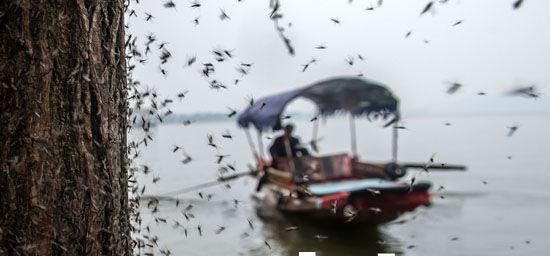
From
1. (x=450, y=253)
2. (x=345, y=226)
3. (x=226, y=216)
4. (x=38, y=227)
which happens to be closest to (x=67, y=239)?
(x=38, y=227)

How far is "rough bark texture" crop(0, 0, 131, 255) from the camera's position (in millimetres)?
1751

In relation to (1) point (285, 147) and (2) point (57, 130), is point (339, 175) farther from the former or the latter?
(2) point (57, 130)

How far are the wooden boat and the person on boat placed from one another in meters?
0.18

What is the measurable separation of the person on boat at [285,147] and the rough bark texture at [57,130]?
38.7ft

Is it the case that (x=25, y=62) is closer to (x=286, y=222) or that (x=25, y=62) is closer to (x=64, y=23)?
(x=64, y=23)

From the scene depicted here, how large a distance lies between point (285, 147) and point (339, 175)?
1713 millimetres

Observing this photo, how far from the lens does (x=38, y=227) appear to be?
179 cm

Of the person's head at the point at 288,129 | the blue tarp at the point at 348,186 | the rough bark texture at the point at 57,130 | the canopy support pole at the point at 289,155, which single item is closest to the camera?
the rough bark texture at the point at 57,130

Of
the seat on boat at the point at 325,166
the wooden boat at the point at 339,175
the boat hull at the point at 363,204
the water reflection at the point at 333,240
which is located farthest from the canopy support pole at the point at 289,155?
the water reflection at the point at 333,240

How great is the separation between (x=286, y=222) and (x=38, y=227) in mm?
13246

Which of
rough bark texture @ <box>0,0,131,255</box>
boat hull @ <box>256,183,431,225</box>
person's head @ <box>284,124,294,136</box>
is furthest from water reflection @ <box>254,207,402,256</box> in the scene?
rough bark texture @ <box>0,0,131,255</box>

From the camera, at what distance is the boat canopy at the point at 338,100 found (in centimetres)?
1305

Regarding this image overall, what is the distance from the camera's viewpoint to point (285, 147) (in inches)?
567

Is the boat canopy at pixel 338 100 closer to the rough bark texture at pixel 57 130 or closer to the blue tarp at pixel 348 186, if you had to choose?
the blue tarp at pixel 348 186
